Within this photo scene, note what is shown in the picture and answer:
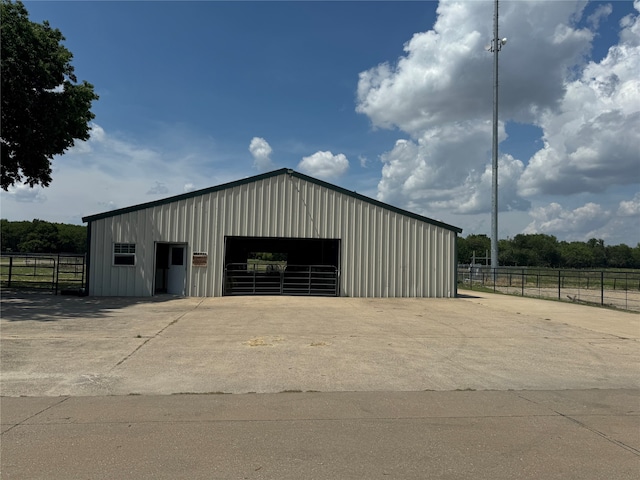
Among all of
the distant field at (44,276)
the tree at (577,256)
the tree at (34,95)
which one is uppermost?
the tree at (34,95)

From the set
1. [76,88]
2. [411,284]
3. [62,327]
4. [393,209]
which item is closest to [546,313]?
[411,284]

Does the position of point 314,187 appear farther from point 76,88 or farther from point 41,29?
point 41,29

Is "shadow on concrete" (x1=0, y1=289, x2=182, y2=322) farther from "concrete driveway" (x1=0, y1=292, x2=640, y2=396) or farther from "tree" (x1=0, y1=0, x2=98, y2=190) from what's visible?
"tree" (x1=0, y1=0, x2=98, y2=190)

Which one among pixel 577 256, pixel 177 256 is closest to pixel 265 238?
pixel 177 256

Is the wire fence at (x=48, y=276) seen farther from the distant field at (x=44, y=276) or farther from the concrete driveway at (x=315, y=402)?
the concrete driveway at (x=315, y=402)


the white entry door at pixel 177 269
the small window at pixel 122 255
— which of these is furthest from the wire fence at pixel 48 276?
the white entry door at pixel 177 269

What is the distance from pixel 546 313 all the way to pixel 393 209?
8.31 metres

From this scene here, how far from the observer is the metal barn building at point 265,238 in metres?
20.9

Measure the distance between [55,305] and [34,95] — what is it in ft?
29.4

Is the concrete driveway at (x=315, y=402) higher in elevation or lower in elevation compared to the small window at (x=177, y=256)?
lower

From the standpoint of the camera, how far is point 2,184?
22.9 meters

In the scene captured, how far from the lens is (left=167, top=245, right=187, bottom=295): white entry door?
70.3ft

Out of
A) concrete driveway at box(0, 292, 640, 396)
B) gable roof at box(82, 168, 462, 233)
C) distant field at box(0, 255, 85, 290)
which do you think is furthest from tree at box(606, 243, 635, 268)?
distant field at box(0, 255, 85, 290)

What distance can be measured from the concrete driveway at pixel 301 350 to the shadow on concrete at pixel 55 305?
79mm
